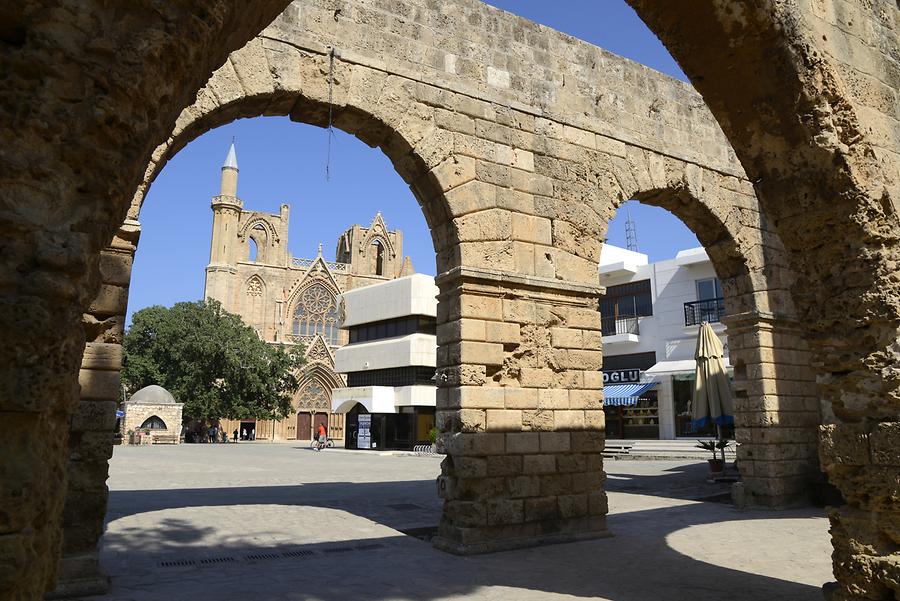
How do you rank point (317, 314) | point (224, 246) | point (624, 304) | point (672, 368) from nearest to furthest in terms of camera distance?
1. point (672, 368)
2. point (624, 304)
3. point (224, 246)
4. point (317, 314)

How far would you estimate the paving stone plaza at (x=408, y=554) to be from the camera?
15.5 ft

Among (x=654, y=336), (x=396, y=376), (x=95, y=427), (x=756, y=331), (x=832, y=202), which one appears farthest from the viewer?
(x=396, y=376)

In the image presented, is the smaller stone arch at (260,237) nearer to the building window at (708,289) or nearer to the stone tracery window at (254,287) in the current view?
the stone tracery window at (254,287)

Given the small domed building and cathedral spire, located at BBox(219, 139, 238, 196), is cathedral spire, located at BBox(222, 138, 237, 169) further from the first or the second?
the small domed building

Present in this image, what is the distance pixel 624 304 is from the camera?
25531mm

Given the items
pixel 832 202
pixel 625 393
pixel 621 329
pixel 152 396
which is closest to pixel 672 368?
pixel 625 393

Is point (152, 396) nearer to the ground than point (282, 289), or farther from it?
nearer to the ground

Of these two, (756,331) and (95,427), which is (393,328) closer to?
(756,331)

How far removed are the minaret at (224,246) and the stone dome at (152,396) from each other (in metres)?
16.2

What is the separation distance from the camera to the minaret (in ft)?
158

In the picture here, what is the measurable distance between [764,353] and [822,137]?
260 inches

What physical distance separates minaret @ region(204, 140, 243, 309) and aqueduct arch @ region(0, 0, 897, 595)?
44091 mm

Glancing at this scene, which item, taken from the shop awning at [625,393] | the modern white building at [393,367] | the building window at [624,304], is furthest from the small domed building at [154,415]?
the building window at [624,304]

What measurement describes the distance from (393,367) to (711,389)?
17248 millimetres
